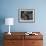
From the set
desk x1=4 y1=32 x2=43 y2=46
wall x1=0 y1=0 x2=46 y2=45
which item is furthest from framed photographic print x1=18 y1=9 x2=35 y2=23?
desk x1=4 y1=32 x2=43 y2=46

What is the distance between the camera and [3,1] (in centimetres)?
454

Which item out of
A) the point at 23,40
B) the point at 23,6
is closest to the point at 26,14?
the point at 23,6

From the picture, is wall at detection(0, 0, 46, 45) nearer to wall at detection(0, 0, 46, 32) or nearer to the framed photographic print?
wall at detection(0, 0, 46, 32)

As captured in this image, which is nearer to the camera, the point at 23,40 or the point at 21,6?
the point at 23,40

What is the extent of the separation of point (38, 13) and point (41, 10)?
15cm

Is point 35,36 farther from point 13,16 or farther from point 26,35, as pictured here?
point 13,16

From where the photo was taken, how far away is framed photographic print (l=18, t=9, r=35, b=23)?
14.9 feet

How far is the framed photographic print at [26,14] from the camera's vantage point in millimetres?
4551

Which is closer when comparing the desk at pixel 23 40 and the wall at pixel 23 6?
the desk at pixel 23 40

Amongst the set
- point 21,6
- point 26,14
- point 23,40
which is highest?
point 21,6

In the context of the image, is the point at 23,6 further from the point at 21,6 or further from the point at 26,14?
the point at 26,14

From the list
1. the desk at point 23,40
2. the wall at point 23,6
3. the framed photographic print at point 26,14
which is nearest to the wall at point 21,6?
the wall at point 23,6

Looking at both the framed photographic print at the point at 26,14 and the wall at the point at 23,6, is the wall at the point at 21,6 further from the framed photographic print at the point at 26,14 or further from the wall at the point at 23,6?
the framed photographic print at the point at 26,14

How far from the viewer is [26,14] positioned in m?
4.59
